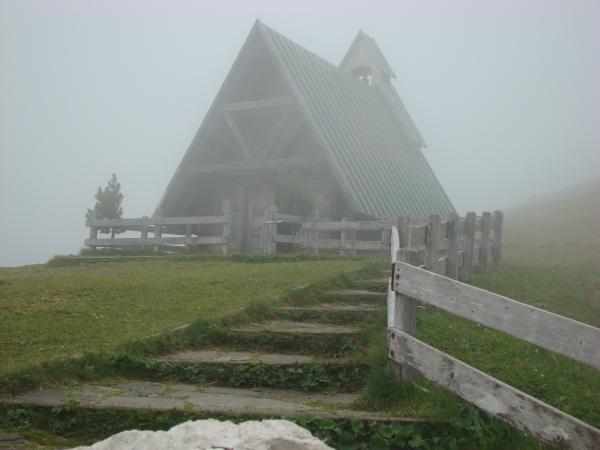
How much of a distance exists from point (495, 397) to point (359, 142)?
1609cm

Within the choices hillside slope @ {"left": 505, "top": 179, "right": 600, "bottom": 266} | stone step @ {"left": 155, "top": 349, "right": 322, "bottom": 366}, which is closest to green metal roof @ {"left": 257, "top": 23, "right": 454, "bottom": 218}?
hillside slope @ {"left": 505, "top": 179, "right": 600, "bottom": 266}

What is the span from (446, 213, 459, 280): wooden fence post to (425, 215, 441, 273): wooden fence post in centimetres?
146

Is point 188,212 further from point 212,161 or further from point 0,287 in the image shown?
point 0,287

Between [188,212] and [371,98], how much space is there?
959cm

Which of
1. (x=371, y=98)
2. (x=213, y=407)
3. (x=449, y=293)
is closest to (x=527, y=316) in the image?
(x=449, y=293)

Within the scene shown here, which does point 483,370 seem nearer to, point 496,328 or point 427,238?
point 496,328

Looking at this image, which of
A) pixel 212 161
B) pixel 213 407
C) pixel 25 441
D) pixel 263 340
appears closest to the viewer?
pixel 25 441

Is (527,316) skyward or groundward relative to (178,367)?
skyward

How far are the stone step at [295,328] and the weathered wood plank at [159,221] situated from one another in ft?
31.6

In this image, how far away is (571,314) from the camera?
9.41m

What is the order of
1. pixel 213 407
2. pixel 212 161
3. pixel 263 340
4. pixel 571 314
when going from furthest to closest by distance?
pixel 212 161 → pixel 571 314 → pixel 263 340 → pixel 213 407

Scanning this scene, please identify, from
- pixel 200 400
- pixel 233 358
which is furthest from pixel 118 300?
pixel 200 400

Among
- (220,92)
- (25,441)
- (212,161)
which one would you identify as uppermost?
(220,92)

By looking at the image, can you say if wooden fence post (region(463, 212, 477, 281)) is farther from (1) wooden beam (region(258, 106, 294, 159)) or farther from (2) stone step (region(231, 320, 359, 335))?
(1) wooden beam (region(258, 106, 294, 159))
